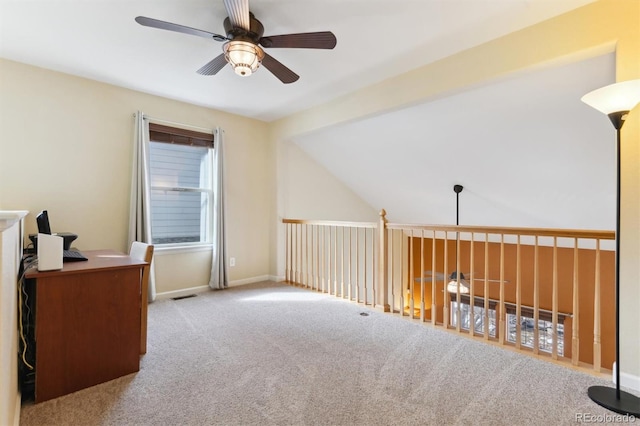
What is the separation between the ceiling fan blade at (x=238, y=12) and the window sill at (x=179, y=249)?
9.20 ft

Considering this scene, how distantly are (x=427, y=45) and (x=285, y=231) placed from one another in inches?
121

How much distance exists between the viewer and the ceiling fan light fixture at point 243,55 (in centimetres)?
208

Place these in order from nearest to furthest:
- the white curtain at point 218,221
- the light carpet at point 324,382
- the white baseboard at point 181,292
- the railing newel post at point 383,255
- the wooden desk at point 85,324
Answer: the light carpet at point 324,382, the wooden desk at point 85,324, the railing newel post at point 383,255, the white baseboard at point 181,292, the white curtain at point 218,221

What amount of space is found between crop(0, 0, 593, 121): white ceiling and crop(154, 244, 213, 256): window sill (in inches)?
73.2

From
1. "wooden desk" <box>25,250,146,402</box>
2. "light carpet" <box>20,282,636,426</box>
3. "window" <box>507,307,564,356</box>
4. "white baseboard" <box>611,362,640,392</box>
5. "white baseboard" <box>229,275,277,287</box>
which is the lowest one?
"window" <box>507,307,564,356</box>

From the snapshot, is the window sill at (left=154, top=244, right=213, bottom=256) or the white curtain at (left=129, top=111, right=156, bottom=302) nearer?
the white curtain at (left=129, top=111, right=156, bottom=302)

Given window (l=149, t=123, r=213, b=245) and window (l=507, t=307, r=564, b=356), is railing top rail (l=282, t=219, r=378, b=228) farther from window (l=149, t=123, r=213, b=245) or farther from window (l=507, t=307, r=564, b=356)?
window (l=507, t=307, r=564, b=356)

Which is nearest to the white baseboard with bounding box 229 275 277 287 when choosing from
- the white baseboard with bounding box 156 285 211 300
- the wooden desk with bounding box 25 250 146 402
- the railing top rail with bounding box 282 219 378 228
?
the white baseboard with bounding box 156 285 211 300

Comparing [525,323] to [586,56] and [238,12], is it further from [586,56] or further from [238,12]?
[238,12]

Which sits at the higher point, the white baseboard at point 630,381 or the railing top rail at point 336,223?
the railing top rail at point 336,223

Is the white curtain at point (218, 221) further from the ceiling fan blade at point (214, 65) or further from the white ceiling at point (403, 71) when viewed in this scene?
the ceiling fan blade at point (214, 65)

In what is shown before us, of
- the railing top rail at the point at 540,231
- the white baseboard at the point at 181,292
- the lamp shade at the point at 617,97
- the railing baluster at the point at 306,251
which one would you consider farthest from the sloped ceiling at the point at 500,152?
the white baseboard at the point at 181,292

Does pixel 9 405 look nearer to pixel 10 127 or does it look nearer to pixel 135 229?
pixel 135 229

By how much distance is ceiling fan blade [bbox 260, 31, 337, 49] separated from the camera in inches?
76.7
